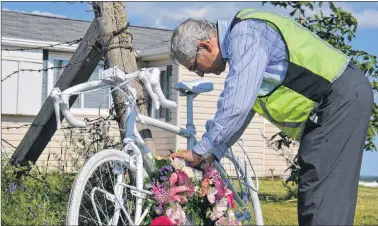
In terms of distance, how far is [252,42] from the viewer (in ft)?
9.01

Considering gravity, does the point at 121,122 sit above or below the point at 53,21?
below

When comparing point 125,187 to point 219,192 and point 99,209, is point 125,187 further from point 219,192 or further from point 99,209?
point 219,192

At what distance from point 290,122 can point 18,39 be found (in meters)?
11.0

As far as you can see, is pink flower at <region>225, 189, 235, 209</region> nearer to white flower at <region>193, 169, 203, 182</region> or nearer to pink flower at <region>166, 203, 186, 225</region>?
white flower at <region>193, 169, 203, 182</region>

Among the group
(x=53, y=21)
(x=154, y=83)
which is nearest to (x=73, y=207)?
(x=154, y=83)

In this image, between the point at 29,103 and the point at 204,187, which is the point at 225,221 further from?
the point at 29,103

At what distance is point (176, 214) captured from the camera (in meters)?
3.11

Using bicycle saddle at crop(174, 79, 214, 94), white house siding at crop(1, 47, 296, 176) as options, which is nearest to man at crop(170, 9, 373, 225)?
bicycle saddle at crop(174, 79, 214, 94)

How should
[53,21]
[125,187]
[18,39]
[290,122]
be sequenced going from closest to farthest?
[290,122] < [125,187] < [18,39] < [53,21]

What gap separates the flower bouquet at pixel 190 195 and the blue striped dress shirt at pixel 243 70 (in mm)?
338

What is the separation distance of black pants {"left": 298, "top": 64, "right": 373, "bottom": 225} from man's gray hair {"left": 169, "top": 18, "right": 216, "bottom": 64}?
22.7 inches

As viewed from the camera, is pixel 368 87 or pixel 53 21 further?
pixel 53 21

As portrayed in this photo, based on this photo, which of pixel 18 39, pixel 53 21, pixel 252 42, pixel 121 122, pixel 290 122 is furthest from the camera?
pixel 53 21

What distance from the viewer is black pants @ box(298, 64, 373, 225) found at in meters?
2.84
